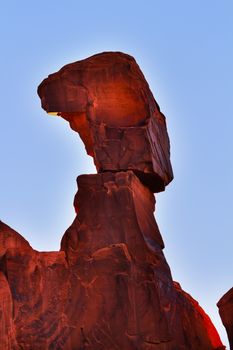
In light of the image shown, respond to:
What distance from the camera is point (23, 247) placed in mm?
13094

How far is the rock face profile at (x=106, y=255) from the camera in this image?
12547 mm

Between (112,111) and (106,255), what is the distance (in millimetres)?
3295

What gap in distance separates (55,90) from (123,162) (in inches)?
81.6

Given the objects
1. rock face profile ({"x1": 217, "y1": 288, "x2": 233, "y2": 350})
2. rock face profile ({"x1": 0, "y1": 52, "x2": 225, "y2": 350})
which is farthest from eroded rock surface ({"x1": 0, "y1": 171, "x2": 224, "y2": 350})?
rock face profile ({"x1": 217, "y1": 288, "x2": 233, "y2": 350})

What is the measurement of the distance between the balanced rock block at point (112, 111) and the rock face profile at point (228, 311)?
2602 millimetres

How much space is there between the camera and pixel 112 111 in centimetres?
1490

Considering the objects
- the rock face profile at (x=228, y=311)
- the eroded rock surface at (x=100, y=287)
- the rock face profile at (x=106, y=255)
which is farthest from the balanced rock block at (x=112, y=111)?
the rock face profile at (x=228, y=311)

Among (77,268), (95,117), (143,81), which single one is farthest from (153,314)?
(143,81)

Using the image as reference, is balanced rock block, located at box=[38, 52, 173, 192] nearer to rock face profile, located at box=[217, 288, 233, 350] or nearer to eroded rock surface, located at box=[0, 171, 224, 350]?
eroded rock surface, located at box=[0, 171, 224, 350]

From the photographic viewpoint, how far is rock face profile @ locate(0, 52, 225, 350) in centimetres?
1255

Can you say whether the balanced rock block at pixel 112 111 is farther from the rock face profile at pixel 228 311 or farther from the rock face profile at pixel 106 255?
the rock face profile at pixel 228 311

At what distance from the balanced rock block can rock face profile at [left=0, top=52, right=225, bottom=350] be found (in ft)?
0.07

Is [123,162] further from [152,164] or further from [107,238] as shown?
[107,238]

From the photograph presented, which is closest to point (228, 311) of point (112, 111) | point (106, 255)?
point (106, 255)
